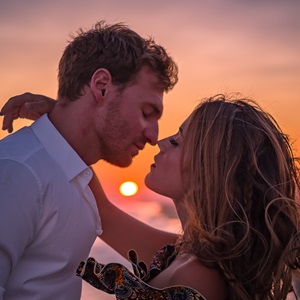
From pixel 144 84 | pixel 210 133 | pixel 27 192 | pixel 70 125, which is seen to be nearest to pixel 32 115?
pixel 70 125

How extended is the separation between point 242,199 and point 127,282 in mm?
802

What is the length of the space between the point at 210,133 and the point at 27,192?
114 cm

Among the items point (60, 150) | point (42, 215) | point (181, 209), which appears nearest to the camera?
point (42, 215)

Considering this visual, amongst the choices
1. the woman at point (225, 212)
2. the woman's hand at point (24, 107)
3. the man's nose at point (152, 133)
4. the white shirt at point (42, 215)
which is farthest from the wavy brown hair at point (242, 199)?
the woman's hand at point (24, 107)

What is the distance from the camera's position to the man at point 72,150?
11.3 feet

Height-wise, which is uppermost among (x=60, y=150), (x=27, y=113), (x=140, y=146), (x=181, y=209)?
(x=27, y=113)

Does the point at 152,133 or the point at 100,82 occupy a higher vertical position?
the point at 100,82

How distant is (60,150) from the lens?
3895 mm

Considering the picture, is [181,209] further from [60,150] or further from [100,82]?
[100,82]

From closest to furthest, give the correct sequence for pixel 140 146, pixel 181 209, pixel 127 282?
pixel 127 282, pixel 181 209, pixel 140 146

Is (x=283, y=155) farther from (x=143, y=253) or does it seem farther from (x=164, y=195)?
(x=143, y=253)

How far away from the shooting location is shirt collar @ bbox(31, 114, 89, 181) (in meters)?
3.83

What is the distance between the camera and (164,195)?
3744 millimetres

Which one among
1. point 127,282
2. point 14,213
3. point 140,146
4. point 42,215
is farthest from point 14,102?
point 127,282
